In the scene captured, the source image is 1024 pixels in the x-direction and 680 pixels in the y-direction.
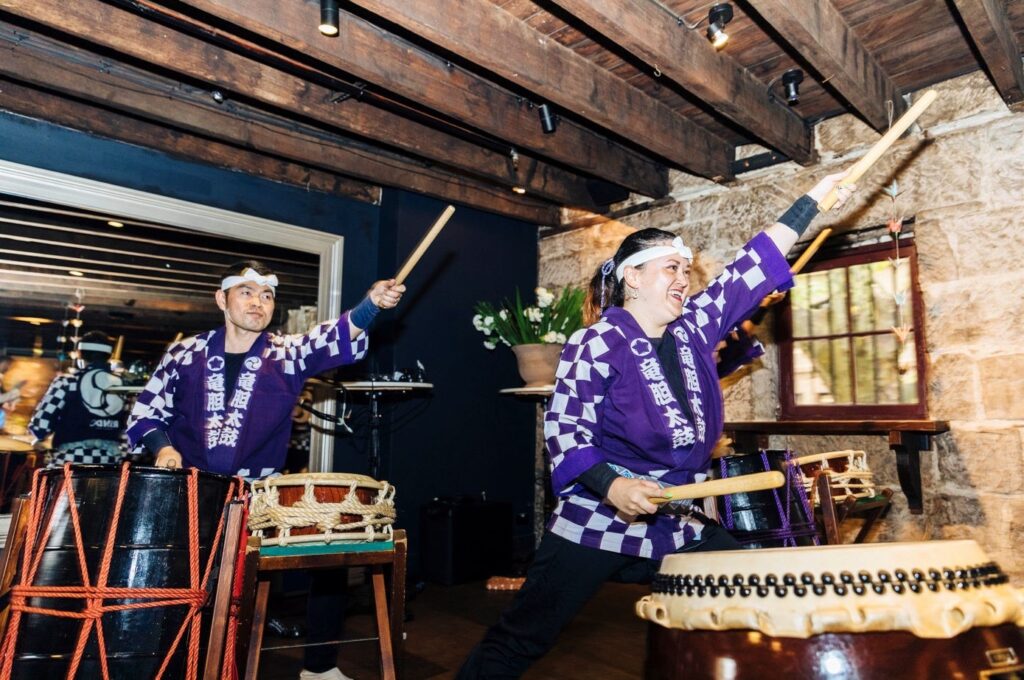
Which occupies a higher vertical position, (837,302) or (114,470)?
(837,302)

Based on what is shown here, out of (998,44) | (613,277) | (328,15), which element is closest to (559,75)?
(328,15)

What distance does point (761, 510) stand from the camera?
2482mm

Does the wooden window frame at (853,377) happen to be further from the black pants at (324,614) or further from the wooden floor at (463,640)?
the black pants at (324,614)

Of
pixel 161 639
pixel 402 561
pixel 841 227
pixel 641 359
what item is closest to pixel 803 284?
pixel 841 227

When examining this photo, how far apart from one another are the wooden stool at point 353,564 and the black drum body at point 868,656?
1389 millimetres

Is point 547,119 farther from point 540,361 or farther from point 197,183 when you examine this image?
point 197,183

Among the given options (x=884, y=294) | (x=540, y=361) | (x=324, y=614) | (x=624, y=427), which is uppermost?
(x=884, y=294)

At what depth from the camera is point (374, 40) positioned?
3145 millimetres

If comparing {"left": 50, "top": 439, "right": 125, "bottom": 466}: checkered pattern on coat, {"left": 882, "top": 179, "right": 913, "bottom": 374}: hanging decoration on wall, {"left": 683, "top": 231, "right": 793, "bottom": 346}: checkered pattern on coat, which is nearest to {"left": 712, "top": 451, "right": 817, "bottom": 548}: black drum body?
{"left": 683, "top": 231, "right": 793, "bottom": 346}: checkered pattern on coat

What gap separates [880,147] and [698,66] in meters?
1.47

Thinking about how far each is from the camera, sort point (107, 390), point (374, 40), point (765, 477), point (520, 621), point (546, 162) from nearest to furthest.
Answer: point (765, 477) < point (520, 621) < point (374, 40) < point (107, 390) < point (546, 162)

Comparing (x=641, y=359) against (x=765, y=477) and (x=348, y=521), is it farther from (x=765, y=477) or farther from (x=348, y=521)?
(x=348, y=521)

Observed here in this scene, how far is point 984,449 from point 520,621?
108 inches

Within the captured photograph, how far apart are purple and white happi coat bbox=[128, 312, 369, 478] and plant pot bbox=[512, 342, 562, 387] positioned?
1.92m
